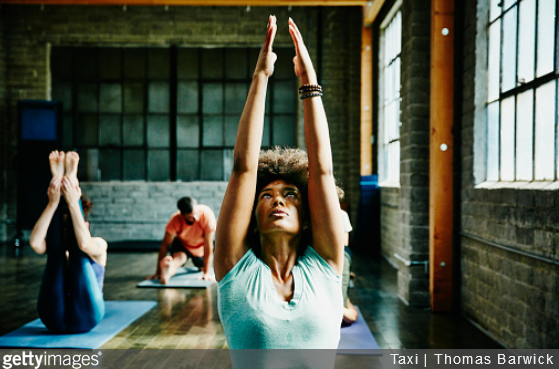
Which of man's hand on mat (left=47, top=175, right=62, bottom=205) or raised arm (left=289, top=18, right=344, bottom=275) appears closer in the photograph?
raised arm (left=289, top=18, right=344, bottom=275)

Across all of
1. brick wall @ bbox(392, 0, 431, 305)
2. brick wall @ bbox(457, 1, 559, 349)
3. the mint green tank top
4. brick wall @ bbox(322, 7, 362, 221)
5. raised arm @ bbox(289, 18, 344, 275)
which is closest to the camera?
the mint green tank top

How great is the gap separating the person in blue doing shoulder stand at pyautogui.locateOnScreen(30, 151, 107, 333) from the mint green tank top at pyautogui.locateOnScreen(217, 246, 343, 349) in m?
2.25

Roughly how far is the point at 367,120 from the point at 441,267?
13.3 ft

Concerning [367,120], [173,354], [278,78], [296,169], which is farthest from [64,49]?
[296,169]

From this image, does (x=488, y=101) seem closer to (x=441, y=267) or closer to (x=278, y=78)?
(x=441, y=267)

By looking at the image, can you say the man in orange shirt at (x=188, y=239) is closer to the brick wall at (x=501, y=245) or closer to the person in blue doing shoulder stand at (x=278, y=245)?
the brick wall at (x=501, y=245)

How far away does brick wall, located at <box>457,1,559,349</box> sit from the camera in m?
2.54

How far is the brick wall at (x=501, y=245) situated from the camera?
254 cm

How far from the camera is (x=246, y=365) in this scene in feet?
3.37

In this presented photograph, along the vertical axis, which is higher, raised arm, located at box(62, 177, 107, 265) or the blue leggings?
raised arm, located at box(62, 177, 107, 265)

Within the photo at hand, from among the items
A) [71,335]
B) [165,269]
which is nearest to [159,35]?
[165,269]

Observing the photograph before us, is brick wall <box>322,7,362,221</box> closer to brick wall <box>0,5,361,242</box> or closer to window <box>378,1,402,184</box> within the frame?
brick wall <box>0,5,361,242</box>

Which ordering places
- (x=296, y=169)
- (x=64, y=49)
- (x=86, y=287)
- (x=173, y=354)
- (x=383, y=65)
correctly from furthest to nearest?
(x=64, y=49) < (x=383, y=65) < (x=86, y=287) < (x=173, y=354) < (x=296, y=169)

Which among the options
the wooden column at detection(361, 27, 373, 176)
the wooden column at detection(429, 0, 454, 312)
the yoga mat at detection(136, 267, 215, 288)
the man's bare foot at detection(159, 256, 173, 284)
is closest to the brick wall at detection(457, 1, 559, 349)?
the wooden column at detection(429, 0, 454, 312)
